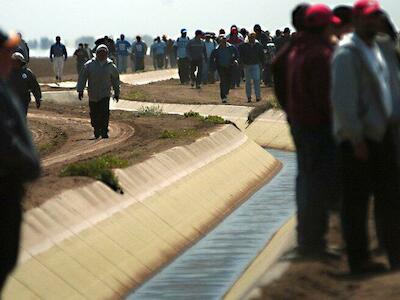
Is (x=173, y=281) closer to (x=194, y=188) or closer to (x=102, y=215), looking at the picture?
(x=102, y=215)

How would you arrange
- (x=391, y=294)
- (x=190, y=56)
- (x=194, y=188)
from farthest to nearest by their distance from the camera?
(x=190, y=56)
(x=194, y=188)
(x=391, y=294)

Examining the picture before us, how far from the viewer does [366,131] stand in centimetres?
1169

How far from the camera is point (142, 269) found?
1908 centimetres

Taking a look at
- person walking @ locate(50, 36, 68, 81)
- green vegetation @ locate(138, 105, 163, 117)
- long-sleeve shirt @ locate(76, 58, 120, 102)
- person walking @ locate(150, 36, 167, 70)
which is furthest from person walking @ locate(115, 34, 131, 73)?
long-sleeve shirt @ locate(76, 58, 120, 102)

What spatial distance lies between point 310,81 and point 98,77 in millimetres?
16782

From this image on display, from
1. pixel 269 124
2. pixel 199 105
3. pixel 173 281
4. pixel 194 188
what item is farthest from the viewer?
pixel 199 105

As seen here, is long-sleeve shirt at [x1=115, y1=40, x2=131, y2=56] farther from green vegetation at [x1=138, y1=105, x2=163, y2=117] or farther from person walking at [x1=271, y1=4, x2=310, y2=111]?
person walking at [x1=271, y1=4, x2=310, y2=111]

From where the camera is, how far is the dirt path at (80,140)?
26.5 m

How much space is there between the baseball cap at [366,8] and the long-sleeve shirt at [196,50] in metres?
36.0

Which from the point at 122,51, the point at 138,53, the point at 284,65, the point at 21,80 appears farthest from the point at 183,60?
the point at 284,65

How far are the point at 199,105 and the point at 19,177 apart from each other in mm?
32107

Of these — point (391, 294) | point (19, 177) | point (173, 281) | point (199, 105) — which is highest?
point (19, 177)

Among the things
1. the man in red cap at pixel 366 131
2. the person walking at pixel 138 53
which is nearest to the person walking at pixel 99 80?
the man in red cap at pixel 366 131

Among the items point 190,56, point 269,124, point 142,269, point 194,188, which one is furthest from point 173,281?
point 190,56
